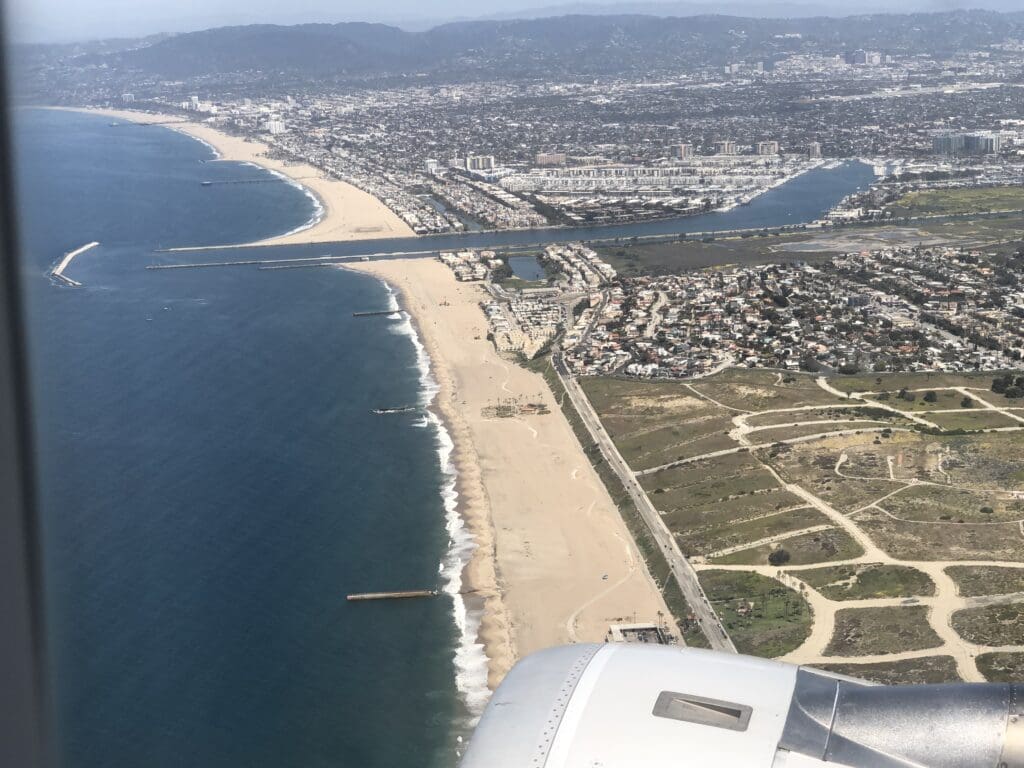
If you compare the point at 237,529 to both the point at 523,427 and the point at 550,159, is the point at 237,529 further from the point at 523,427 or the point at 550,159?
the point at 550,159

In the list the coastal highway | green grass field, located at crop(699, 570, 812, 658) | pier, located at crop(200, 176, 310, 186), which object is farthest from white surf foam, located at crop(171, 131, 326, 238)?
green grass field, located at crop(699, 570, 812, 658)

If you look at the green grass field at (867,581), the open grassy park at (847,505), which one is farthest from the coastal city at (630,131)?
the green grass field at (867,581)

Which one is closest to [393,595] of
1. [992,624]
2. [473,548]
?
[473,548]

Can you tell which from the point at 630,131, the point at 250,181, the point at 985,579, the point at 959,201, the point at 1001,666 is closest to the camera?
the point at 1001,666

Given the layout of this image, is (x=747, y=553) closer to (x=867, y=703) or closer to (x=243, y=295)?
(x=867, y=703)

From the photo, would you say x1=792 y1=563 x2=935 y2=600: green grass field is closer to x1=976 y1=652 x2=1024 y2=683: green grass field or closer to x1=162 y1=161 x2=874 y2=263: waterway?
x1=976 y1=652 x2=1024 y2=683: green grass field

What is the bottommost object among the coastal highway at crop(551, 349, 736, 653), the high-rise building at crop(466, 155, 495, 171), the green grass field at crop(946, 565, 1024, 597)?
the coastal highway at crop(551, 349, 736, 653)
